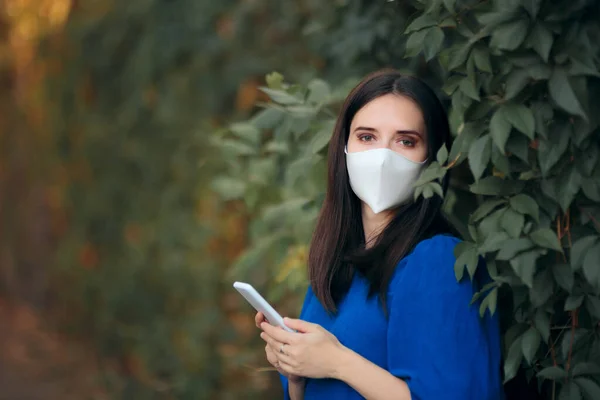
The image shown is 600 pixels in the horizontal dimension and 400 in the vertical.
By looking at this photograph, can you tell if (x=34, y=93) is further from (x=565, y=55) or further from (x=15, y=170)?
(x=565, y=55)

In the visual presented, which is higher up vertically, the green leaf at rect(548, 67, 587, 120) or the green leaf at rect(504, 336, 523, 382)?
the green leaf at rect(548, 67, 587, 120)

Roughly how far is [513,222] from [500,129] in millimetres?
198

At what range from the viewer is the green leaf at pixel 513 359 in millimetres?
1803

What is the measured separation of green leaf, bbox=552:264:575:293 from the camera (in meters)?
1.76

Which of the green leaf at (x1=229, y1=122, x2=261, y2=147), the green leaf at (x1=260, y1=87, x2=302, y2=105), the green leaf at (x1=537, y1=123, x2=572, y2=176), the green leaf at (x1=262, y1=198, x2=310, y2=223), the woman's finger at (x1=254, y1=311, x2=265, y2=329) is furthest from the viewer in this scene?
the green leaf at (x1=229, y1=122, x2=261, y2=147)

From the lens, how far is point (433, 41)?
192 centimetres

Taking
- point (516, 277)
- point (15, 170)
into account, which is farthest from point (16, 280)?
point (516, 277)

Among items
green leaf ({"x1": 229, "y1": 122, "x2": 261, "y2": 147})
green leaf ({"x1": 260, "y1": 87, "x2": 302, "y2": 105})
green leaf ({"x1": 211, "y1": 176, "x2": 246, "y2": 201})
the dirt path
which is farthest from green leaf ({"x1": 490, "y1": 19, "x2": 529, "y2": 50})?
the dirt path

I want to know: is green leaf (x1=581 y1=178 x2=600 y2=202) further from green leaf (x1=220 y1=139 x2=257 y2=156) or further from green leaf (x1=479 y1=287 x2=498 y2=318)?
green leaf (x1=220 y1=139 x2=257 y2=156)

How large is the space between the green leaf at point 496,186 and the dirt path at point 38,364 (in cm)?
455

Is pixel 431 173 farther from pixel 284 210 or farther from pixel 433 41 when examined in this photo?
pixel 284 210

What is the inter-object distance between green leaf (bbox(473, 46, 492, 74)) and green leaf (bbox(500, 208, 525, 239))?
0.98ft

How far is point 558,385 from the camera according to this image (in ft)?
6.30

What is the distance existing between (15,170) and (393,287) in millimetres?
6662
